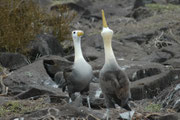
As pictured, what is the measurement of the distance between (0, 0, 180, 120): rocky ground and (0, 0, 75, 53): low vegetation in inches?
12.9

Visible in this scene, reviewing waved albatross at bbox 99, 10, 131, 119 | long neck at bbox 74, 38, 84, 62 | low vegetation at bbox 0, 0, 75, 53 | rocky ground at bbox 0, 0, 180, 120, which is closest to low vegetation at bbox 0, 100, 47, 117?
rocky ground at bbox 0, 0, 180, 120

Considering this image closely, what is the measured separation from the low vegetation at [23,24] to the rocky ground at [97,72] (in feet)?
1.07

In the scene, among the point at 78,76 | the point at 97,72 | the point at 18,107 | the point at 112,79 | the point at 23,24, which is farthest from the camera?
the point at 23,24

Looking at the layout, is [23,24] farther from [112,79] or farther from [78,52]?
[112,79]

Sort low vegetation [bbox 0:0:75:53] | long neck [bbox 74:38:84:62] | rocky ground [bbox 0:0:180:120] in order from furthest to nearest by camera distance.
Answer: low vegetation [bbox 0:0:75:53], long neck [bbox 74:38:84:62], rocky ground [bbox 0:0:180:120]

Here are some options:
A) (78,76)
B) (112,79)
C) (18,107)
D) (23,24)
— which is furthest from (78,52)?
(23,24)

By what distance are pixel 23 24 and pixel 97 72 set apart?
7.61 feet

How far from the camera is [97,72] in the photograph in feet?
24.6

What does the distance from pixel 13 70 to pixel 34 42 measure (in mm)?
1115

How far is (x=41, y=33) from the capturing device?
32.2 ft

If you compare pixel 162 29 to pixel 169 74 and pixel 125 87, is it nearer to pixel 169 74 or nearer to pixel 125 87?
pixel 169 74

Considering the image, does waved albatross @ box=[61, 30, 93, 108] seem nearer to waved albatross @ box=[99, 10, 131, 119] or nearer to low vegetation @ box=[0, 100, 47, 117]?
low vegetation @ box=[0, 100, 47, 117]

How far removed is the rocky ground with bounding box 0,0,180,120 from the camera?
507 centimetres

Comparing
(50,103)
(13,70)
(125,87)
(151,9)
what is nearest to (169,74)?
(50,103)
